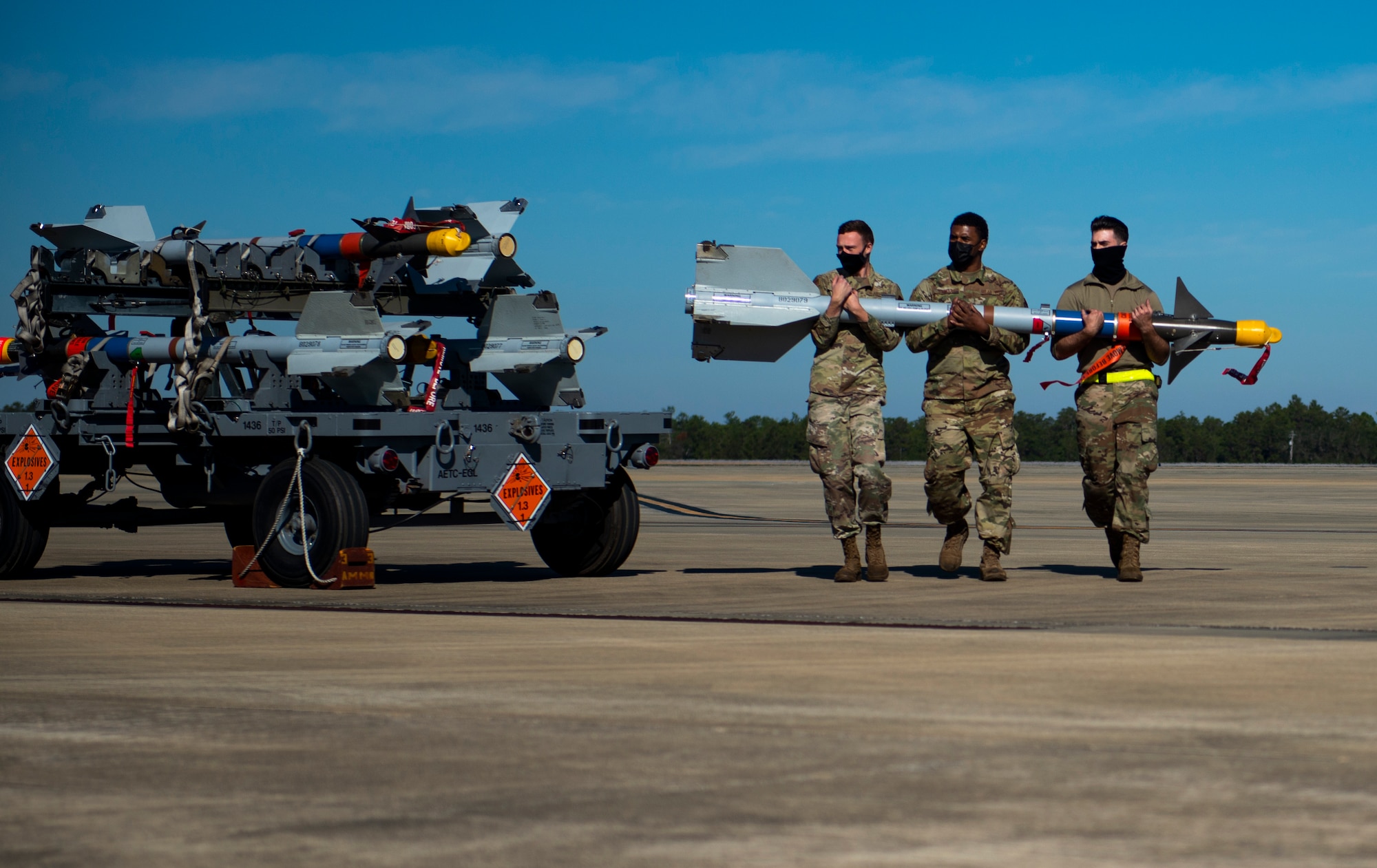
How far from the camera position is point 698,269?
11.8 meters

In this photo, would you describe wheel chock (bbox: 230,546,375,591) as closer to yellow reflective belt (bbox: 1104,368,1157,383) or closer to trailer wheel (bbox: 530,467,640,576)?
trailer wheel (bbox: 530,467,640,576)

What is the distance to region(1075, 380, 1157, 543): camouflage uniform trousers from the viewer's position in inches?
433

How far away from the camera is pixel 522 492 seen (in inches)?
438

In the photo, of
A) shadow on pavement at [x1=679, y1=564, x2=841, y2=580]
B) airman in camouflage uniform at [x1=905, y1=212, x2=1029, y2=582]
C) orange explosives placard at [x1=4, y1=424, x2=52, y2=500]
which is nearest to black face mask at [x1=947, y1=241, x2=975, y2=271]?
airman in camouflage uniform at [x1=905, y1=212, x2=1029, y2=582]

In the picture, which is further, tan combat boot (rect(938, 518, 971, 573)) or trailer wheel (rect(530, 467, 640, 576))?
trailer wheel (rect(530, 467, 640, 576))

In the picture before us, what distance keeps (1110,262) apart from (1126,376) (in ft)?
2.74

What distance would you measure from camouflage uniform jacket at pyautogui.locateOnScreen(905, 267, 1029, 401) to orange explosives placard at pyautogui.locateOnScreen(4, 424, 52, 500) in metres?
6.24

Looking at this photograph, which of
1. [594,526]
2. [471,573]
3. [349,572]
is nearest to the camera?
[349,572]

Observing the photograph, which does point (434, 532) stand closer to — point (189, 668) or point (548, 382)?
point (548, 382)

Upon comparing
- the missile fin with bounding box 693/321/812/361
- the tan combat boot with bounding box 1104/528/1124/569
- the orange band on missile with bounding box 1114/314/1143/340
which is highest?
the orange band on missile with bounding box 1114/314/1143/340

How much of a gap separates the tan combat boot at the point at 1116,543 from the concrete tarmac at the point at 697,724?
204 millimetres

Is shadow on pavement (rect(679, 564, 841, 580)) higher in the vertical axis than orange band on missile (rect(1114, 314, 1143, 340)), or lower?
lower

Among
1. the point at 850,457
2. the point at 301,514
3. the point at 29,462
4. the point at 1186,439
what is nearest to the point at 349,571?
the point at 301,514

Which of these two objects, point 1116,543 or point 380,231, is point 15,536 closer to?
point 380,231
